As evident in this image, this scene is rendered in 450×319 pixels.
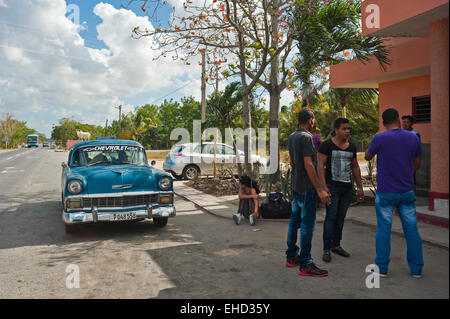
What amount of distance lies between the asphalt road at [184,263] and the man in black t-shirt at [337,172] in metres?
0.44

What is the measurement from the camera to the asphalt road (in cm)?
373

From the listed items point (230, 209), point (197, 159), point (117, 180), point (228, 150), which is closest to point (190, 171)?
point (197, 159)

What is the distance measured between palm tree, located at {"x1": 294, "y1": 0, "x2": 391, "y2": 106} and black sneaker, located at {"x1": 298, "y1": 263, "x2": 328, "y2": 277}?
6.10m

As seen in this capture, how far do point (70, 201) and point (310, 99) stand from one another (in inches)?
323

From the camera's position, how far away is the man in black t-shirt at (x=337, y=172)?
4.71 metres

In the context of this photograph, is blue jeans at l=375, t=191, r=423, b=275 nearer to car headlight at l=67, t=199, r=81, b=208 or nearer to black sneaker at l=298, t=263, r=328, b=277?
black sneaker at l=298, t=263, r=328, b=277

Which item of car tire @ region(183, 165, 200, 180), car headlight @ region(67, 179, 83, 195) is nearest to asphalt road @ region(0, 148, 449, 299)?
car headlight @ region(67, 179, 83, 195)

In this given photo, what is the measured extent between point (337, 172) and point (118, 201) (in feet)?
11.7

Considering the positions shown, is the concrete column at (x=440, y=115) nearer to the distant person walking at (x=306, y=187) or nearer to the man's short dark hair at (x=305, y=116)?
the distant person walking at (x=306, y=187)

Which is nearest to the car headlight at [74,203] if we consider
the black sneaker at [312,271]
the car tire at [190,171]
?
the black sneaker at [312,271]

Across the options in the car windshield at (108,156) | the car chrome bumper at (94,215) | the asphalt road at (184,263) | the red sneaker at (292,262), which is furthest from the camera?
the car windshield at (108,156)

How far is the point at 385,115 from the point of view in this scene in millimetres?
3822

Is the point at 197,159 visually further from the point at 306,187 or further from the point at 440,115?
the point at 440,115
